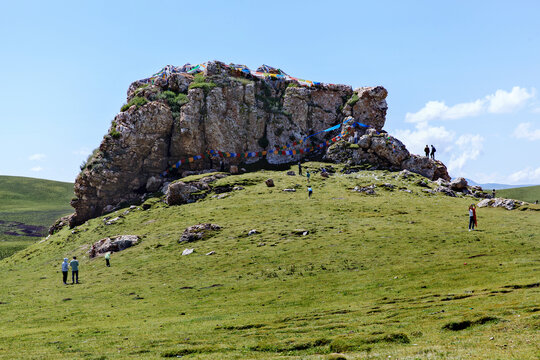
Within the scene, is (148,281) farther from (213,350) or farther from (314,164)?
(314,164)

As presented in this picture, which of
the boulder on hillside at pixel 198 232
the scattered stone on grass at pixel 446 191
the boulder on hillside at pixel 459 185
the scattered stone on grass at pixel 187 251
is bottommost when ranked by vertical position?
the scattered stone on grass at pixel 187 251

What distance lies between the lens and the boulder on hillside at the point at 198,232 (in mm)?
65438

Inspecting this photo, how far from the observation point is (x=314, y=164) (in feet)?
356

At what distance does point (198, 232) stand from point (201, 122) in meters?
51.6

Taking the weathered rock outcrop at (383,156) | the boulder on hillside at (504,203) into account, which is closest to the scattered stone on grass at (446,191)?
the boulder on hillside at (504,203)

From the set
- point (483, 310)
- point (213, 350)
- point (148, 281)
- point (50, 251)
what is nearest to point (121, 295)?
point (148, 281)

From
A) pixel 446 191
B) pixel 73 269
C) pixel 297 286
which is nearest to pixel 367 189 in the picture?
pixel 446 191

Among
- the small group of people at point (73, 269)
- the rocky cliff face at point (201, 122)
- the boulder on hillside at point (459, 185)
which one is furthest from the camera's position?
the rocky cliff face at point (201, 122)

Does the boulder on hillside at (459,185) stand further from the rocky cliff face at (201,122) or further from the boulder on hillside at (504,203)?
the rocky cliff face at (201,122)

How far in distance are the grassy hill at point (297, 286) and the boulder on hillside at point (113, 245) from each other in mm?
2055

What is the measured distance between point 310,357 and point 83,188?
3834 inches

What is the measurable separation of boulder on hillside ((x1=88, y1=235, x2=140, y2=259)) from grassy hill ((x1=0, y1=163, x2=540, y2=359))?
80.9 inches

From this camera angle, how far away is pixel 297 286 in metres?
39.3

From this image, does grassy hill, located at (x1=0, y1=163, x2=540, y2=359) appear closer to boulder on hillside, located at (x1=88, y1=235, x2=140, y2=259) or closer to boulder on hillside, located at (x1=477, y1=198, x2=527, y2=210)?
boulder on hillside, located at (x1=88, y1=235, x2=140, y2=259)
